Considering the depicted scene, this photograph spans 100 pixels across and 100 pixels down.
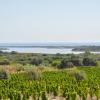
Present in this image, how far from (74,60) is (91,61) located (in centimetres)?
280

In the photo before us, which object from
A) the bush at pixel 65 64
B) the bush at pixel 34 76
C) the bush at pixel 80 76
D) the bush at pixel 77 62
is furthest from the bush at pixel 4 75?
the bush at pixel 77 62

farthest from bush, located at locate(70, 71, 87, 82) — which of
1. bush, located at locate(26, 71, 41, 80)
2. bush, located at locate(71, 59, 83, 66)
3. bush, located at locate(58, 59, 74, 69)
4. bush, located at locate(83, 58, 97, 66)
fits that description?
bush, located at locate(83, 58, 97, 66)

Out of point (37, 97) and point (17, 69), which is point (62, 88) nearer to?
point (37, 97)

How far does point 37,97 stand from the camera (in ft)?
75.3

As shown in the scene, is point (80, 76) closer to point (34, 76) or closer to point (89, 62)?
point (34, 76)

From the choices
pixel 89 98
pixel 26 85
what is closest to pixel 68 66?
pixel 26 85

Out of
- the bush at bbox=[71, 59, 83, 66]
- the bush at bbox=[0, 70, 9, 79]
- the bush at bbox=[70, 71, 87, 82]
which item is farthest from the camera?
the bush at bbox=[71, 59, 83, 66]

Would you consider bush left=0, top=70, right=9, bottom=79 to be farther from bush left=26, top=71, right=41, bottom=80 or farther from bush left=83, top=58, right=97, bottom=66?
bush left=83, top=58, right=97, bottom=66

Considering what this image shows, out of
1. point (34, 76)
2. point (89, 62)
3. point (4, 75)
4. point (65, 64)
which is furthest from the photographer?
point (89, 62)

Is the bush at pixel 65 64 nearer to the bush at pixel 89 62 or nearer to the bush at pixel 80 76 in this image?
the bush at pixel 89 62

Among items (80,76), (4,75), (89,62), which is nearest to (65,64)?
(89,62)

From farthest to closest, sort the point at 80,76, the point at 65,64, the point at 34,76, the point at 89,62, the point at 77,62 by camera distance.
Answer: the point at 89,62 < the point at 77,62 < the point at 65,64 < the point at 34,76 < the point at 80,76

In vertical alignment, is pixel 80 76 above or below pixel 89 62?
above

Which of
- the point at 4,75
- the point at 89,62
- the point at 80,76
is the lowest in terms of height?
the point at 89,62
